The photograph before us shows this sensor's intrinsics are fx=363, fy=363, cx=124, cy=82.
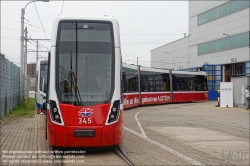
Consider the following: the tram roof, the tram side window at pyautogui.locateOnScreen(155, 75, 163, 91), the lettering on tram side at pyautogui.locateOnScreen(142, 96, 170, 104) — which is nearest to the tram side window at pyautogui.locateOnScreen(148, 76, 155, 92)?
the tram roof

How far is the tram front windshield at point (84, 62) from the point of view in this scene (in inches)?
346

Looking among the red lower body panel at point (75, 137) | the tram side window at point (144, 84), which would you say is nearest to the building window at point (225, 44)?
the tram side window at point (144, 84)

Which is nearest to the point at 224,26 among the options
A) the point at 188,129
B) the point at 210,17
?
the point at 210,17

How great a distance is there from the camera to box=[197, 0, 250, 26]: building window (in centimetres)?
4231

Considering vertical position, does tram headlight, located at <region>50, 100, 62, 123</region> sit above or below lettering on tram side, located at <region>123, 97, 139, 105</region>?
above

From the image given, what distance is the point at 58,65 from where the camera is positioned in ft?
29.4

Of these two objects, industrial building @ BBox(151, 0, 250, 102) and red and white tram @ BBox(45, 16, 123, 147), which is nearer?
red and white tram @ BBox(45, 16, 123, 147)

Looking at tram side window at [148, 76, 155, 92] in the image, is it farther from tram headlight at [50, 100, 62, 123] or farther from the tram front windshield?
tram headlight at [50, 100, 62, 123]

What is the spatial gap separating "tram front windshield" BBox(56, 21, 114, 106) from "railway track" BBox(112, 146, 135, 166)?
1.36 m

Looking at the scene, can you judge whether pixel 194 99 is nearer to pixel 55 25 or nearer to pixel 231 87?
pixel 231 87

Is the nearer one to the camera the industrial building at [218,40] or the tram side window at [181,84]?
the tram side window at [181,84]

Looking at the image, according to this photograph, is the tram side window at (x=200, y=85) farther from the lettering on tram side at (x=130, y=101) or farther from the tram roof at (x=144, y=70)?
the lettering on tram side at (x=130, y=101)

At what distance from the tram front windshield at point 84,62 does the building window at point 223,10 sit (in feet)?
117

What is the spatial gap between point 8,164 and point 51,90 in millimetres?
2058
